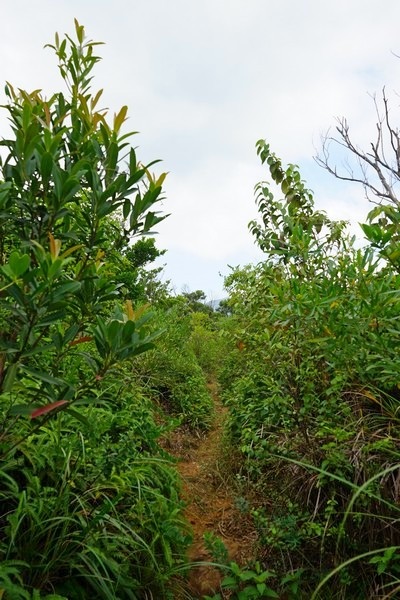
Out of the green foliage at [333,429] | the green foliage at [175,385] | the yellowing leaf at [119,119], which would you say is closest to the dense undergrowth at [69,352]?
the yellowing leaf at [119,119]

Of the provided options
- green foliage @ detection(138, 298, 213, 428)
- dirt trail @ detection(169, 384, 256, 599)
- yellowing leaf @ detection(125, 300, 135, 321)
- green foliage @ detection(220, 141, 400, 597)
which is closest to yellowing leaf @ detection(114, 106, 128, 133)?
yellowing leaf @ detection(125, 300, 135, 321)

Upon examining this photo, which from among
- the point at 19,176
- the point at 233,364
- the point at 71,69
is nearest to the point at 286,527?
the point at 19,176

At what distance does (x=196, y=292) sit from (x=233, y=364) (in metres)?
18.9

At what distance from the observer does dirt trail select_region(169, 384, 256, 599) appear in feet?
6.46

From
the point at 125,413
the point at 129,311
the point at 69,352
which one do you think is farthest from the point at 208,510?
the point at 129,311

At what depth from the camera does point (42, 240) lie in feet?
4.65

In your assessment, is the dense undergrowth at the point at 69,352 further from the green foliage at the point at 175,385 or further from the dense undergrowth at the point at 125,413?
the green foliage at the point at 175,385

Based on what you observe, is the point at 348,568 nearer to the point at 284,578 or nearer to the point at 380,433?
the point at 284,578

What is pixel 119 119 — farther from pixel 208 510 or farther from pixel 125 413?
pixel 208 510

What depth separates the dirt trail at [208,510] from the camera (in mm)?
1971

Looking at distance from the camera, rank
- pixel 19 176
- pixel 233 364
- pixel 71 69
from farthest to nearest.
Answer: pixel 233 364 → pixel 71 69 → pixel 19 176

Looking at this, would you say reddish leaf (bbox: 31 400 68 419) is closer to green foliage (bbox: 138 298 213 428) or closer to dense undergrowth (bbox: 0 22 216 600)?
dense undergrowth (bbox: 0 22 216 600)

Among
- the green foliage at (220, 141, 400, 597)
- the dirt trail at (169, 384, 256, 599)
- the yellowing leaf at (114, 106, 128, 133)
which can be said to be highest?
the yellowing leaf at (114, 106, 128, 133)

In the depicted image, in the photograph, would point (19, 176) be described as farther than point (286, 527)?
No
